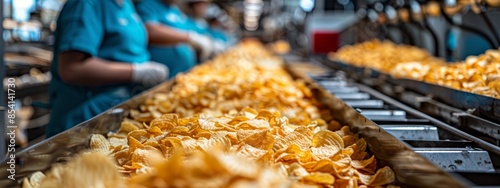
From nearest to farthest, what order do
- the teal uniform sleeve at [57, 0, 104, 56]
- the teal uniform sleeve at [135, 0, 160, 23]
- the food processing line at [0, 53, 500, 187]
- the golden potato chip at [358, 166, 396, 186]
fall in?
the food processing line at [0, 53, 500, 187] < the golden potato chip at [358, 166, 396, 186] < the teal uniform sleeve at [57, 0, 104, 56] < the teal uniform sleeve at [135, 0, 160, 23]

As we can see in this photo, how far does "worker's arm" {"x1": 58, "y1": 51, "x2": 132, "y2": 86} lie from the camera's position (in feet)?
7.35

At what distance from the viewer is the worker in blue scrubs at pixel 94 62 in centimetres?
223

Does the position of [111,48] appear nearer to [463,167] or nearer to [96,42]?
[96,42]

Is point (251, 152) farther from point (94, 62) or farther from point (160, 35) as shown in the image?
point (160, 35)

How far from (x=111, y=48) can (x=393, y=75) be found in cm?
166

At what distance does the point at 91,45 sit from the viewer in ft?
7.39

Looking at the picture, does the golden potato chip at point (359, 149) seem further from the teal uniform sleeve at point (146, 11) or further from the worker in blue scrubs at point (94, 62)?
the teal uniform sleeve at point (146, 11)

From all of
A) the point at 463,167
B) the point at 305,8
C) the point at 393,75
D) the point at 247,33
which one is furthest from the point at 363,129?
the point at 247,33

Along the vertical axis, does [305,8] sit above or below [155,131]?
below

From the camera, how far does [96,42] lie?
2314 millimetres

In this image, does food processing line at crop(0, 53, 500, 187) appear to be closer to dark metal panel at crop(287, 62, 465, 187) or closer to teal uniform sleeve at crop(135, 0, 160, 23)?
dark metal panel at crop(287, 62, 465, 187)

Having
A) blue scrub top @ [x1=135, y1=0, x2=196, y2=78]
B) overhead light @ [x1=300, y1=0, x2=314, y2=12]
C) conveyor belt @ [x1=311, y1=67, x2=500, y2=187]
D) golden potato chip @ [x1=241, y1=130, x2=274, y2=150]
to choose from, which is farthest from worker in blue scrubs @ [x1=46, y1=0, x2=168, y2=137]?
overhead light @ [x1=300, y1=0, x2=314, y2=12]

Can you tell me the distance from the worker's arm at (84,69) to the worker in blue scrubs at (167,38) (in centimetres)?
166

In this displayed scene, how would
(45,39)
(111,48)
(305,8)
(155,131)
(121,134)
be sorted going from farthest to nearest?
(305,8), (45,39), (111,48), (121,134), (155,131)
